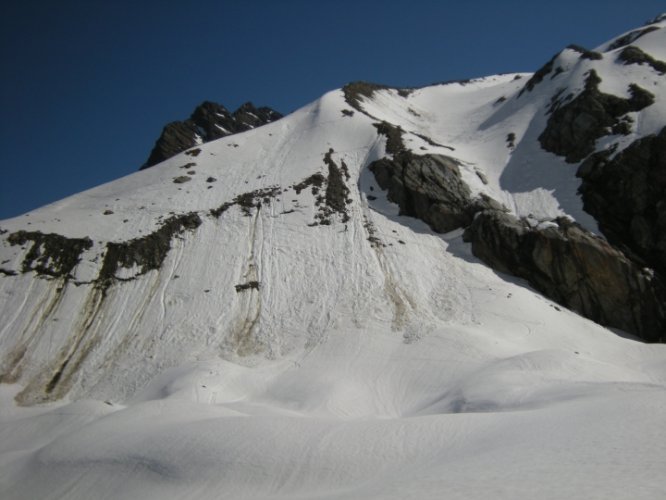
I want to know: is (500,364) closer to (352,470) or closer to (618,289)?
(352,470)

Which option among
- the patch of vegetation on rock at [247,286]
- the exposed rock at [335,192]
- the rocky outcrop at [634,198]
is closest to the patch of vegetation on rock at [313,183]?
the exposed rock at [335,192]

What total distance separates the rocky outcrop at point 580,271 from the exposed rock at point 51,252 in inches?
1118

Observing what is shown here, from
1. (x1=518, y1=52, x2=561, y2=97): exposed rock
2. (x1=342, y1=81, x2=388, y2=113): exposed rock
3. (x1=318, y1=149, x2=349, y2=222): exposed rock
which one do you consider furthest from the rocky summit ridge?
(x1=342, y1=81, x2=388, y2=113): exposed rock

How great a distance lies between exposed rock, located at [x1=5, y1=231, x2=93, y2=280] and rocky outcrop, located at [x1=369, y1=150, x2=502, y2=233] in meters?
24.4

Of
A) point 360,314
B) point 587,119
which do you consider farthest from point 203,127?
point 360,314

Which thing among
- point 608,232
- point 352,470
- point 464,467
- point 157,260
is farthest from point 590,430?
point 157,260

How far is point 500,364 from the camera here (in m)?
18.9

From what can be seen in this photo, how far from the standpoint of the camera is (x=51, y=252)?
28625 mm

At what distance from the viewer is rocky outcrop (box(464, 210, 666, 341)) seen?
25797mm

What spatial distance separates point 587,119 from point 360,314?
28404 millimetres

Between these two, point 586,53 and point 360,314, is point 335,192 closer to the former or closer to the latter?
point 360,314

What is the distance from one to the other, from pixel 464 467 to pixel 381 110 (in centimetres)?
5330

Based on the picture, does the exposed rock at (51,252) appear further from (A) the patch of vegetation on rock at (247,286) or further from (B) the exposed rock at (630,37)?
(B) the exposed rock at (630,37)

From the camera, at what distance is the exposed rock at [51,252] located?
2750 centimetres
